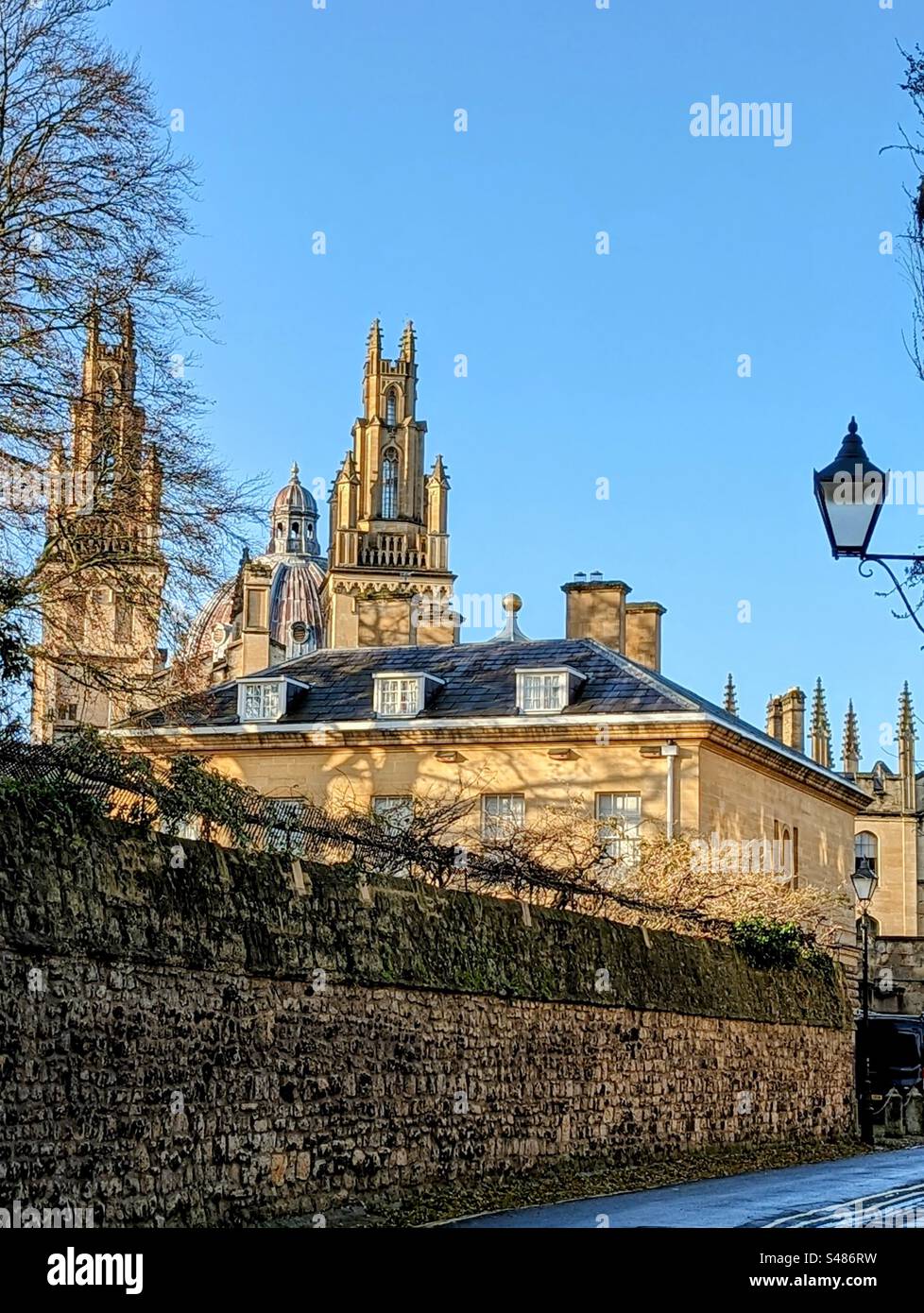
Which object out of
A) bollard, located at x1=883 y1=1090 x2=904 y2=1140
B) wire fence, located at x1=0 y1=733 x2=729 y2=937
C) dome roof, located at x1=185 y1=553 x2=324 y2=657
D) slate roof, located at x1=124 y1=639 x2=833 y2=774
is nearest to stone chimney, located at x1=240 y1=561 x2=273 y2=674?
slate roof, located at x1=124 y1=639 x2=833 y2=774

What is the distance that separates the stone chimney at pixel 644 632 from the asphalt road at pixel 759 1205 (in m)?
24.6

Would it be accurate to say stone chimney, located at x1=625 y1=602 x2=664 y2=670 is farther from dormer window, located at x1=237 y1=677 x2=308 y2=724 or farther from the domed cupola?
the domed cupola

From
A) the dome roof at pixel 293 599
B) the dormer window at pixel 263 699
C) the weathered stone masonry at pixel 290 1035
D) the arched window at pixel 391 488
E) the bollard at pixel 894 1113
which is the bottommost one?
the bollard at pixel 894 1113

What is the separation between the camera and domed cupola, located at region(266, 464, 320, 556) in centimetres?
16250

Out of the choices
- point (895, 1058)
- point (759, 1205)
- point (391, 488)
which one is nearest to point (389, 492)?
point (391, 488)

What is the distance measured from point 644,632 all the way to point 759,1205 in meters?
30.1

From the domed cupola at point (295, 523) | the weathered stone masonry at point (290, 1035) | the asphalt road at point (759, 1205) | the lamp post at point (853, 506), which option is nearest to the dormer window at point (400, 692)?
the weathered stone masonry at point (290, 1035)

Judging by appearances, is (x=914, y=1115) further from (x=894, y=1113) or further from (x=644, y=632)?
(x=644, y=632)

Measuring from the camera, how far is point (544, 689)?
132 ft

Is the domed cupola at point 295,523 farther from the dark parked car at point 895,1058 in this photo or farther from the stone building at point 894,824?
the dark parked car at point 895,1058

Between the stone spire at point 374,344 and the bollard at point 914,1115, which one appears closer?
the bollard at point 914,1115

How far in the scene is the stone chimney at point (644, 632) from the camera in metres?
46.8
